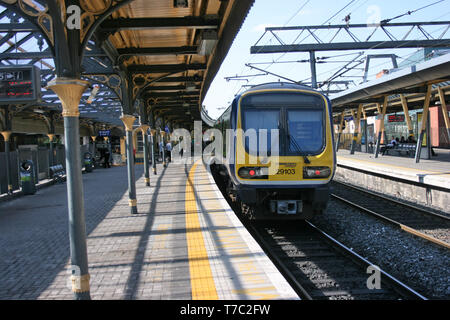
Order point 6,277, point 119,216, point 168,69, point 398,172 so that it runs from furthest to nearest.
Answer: point 398,172
point 168,69
point 119,216
point 6,277

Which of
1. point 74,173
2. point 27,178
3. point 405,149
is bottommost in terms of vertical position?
point 27,178

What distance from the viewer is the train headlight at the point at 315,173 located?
7.17 metres

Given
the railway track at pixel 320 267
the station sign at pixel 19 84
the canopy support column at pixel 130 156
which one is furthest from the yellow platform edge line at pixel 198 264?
the station sign at pixel 19 84

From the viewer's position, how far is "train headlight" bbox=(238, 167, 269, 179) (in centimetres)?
718

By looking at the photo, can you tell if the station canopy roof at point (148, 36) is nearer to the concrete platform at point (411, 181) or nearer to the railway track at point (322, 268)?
the railway track at point (322, 268)

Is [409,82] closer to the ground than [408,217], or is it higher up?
higher up

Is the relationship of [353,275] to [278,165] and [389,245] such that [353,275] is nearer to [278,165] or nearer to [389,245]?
[389,245]

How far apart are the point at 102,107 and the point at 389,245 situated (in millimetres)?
18322

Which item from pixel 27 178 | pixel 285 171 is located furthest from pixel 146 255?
pixel 27 178

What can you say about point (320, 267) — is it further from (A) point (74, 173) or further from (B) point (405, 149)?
(B) point (405, 149)

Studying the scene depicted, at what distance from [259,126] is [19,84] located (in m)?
5.11

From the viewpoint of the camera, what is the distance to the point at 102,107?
21.4 m

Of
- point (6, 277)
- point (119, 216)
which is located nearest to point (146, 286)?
point (6, 277)

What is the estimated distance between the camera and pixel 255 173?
7.20 metres
